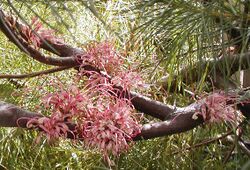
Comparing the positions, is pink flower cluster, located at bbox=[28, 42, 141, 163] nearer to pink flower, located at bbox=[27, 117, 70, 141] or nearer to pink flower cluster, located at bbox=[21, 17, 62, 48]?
pink flower, located at bbox=[27, 117, 70, 141]

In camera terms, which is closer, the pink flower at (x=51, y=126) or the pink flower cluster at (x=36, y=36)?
the pink flower at (x=51, y=126)

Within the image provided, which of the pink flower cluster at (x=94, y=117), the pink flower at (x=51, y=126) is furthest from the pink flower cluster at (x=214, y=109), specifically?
the pink flower at (x=51, y=126)

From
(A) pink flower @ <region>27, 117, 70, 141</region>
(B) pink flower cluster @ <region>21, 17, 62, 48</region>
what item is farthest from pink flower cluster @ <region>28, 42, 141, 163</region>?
(B) pink flower cluster @ <region>21, 17, 62, 48</region>

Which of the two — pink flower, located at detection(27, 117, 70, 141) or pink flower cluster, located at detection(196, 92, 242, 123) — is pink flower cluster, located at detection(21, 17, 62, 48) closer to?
pink flower, located at detection(27, 117, 70, 141)

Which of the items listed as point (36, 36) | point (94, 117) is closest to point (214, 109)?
point (94, 117)

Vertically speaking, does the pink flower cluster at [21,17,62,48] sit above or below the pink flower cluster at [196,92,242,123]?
above

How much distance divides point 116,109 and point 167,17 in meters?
0.17

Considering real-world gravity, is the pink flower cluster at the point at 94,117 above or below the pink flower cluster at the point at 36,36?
below

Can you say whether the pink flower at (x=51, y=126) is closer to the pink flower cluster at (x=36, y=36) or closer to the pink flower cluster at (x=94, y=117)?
the pink flower cluster at (x=94, y=117)

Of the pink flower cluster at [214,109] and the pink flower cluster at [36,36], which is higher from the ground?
the pink flower cluster at [36,36]

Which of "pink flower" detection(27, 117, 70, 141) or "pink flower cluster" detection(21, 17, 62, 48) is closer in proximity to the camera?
"pink flower" detection(27, 117, 70, 141)

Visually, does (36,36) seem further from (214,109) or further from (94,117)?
(214,109)

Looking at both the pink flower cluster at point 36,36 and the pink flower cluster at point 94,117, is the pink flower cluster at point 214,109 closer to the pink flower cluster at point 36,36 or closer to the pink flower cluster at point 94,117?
the pink flower cluster at point 94,117

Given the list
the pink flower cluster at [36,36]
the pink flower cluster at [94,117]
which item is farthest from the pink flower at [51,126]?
the pink flower cluster at [36,36]
